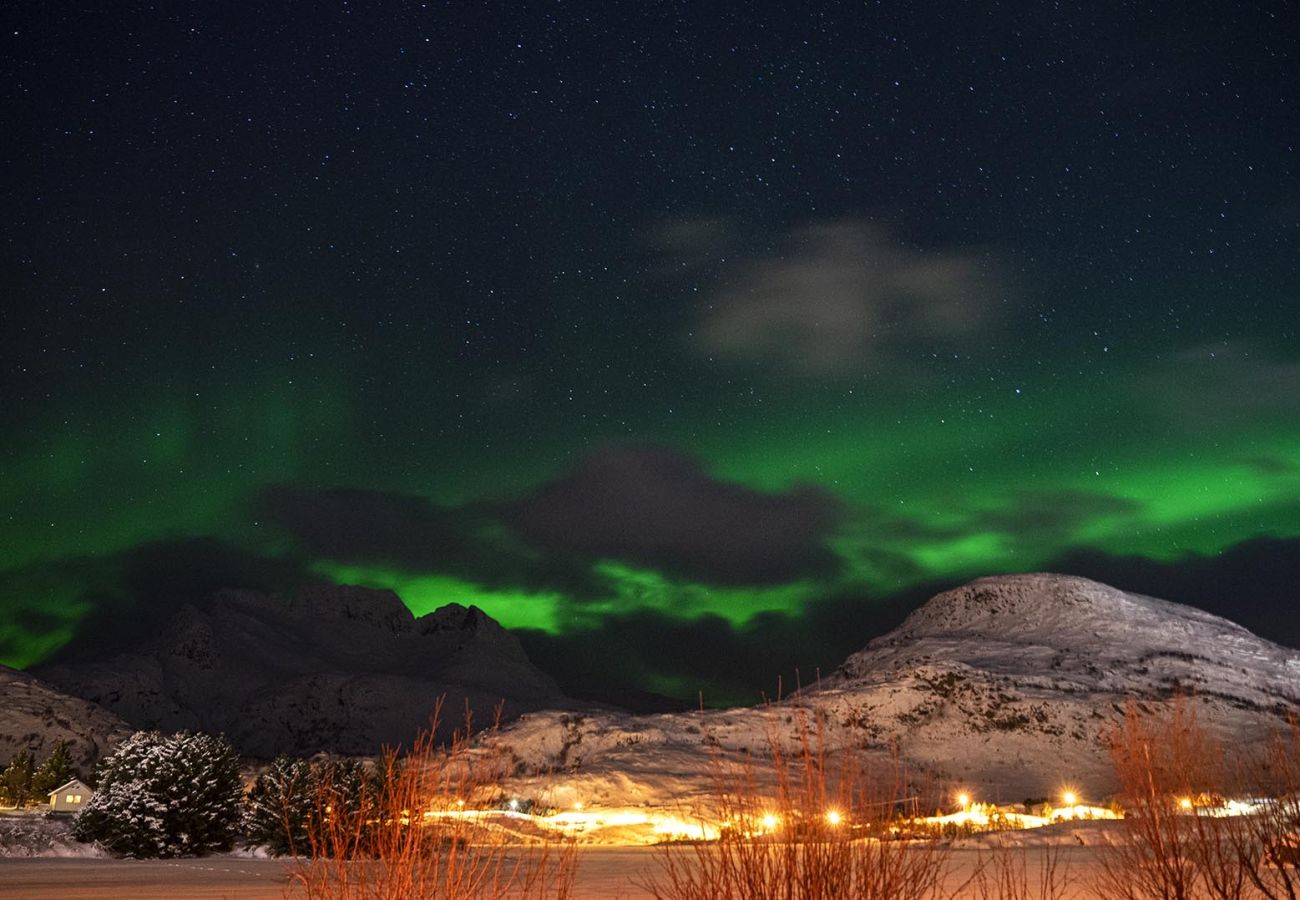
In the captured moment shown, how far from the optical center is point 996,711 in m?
63.8

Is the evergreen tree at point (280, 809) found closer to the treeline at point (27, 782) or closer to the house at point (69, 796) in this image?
the house at point (69, 796)

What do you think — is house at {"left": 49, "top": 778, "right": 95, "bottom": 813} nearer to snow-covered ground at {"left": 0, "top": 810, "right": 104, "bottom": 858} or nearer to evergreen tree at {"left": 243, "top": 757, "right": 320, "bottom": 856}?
snow-covered ground at {"left": 0, "top": 810, "right": 104, "bottom": 858}

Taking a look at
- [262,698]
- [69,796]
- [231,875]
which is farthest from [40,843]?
[262,698]

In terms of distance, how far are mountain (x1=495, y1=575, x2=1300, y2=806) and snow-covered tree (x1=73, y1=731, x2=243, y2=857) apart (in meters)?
23.9

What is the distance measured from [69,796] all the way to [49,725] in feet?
125

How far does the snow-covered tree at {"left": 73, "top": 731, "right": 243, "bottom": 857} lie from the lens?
15.8 m

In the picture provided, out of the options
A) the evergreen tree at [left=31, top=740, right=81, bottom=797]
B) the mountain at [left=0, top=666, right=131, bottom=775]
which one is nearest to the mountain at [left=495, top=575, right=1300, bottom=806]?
the evergreen tree at [left=31, top=740, right=81, bottom=797]

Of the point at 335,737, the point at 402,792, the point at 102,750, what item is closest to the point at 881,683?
the point at 102,750

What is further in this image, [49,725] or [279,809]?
[49,725]

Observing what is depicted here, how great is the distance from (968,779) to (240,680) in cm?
15853

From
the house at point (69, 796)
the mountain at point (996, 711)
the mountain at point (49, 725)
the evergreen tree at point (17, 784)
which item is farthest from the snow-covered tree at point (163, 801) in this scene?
the mountain at point (49, 725)

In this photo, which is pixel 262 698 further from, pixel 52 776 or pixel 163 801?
pixel 163 801

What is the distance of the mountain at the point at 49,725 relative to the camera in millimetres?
59031

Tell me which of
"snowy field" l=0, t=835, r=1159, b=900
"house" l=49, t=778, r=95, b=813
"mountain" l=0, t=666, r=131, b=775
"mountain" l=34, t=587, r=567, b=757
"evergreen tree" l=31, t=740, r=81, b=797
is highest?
"mountain" l=34, t=587, r=567, b=757
